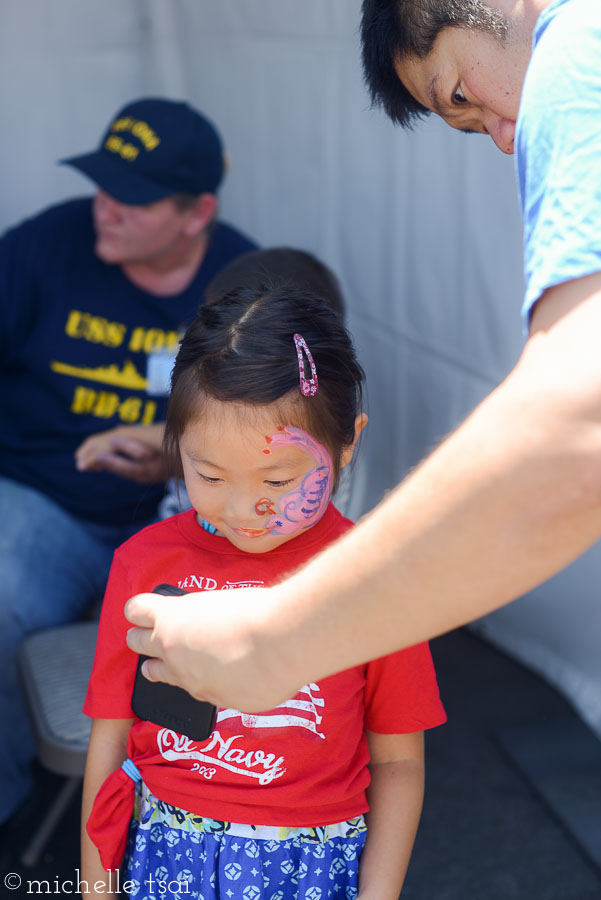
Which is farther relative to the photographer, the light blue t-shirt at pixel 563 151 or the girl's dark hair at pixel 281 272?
the girl's dark hair at pixel 281 272

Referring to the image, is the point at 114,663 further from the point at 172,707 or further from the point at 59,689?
the point at 59,689

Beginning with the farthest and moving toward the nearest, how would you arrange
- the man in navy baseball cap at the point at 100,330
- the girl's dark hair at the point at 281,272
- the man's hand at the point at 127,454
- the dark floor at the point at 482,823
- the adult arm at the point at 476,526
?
1. the man in navy baseball cap at the point at 100,330
2. the man's hand at the point at 127,454
3. the dark floor at the point at 482,823
4. the girl's dark hair at the point at 281,272
5. the adult arm at the point at 476,526

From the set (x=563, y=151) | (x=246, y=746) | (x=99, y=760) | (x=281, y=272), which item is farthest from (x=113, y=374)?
(x=563, y=151)

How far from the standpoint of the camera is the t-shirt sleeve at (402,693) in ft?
3.97

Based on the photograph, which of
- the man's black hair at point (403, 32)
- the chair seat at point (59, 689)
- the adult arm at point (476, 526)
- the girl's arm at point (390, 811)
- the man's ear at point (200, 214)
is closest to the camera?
the adult arm at point (476, 526)

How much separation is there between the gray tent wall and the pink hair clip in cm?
116

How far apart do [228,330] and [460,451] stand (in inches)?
22.1

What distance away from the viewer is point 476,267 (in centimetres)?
240

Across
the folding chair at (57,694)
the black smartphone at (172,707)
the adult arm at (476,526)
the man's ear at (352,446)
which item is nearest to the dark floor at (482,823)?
the folding chair at (57,694)

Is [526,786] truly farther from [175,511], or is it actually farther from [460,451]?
[460,451]

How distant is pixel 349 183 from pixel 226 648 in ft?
7.67

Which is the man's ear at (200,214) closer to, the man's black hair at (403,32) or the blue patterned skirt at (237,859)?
the man's black hair at (403,32)

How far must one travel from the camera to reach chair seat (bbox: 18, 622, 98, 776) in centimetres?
168

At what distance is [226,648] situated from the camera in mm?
820
